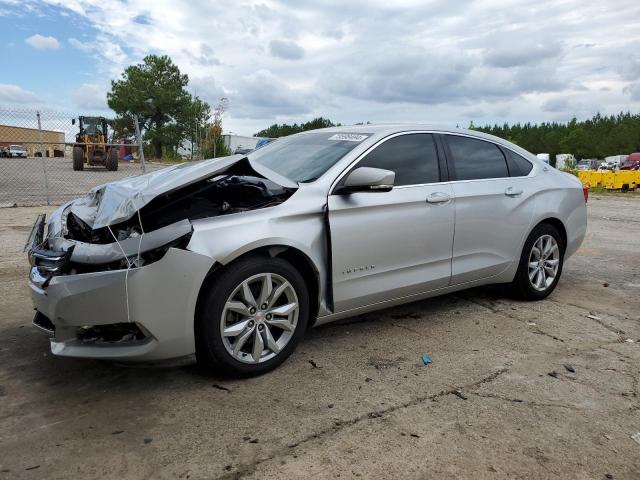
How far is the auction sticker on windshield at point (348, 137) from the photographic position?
395 cm

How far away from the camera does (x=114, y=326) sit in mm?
2926

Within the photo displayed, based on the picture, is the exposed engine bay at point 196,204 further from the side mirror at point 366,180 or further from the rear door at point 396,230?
the rear door at point 396,230

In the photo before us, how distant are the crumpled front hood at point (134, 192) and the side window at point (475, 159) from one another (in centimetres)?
156

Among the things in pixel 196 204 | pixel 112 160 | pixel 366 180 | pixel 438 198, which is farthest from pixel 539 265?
pixel 112 160

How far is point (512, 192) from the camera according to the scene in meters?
4.58

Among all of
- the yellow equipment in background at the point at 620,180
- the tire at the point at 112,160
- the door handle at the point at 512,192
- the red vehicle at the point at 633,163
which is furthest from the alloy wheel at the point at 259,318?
the red vehicle at the point at 633,163

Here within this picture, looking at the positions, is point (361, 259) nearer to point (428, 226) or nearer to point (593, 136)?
point (428, 226)

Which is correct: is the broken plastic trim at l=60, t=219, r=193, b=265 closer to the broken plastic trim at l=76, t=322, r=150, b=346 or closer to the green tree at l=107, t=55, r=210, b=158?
the broken plastic trim at l=76, t=322, r=150, b=346

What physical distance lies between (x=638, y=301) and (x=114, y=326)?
15.4ft

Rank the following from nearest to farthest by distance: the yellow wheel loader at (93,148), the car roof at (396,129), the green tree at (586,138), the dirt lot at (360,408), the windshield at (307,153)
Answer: the dirt lot at (360,408)
the windshield at (307,153)
the car roof at (396,129)
the yellow wheel loader at (93,148)
the green tree at (586,138)

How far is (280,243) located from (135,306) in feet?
2.92

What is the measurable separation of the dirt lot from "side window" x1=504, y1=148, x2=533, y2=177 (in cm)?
131

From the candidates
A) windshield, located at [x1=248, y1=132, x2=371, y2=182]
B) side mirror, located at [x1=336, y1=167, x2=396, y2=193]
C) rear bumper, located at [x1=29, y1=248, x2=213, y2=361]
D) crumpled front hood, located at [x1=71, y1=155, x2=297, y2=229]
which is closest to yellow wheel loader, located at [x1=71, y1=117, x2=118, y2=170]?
windshield, located at [x1=248, y1=132, x2=371, y2=182]

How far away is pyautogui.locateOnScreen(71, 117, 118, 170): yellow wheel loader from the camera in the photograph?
22969 millimetres
